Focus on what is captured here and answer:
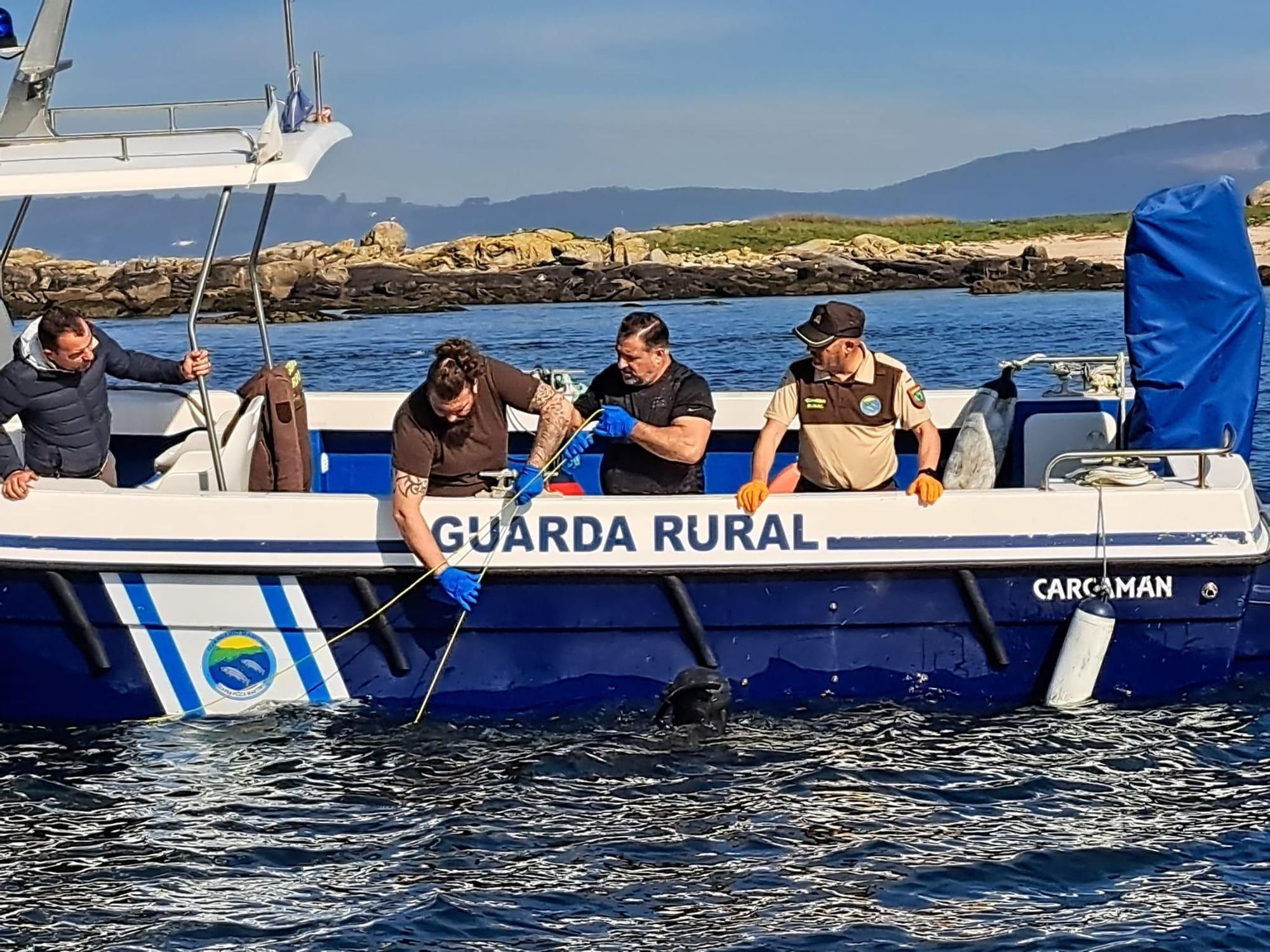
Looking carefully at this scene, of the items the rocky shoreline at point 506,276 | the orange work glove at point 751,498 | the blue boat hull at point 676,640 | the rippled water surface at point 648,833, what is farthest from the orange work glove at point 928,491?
the rocky shoreline at point 506,276

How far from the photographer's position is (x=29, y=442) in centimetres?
735

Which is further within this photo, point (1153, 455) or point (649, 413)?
point (649, 413)

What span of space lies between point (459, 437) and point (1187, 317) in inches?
125

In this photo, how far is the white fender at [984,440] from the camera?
7.87m

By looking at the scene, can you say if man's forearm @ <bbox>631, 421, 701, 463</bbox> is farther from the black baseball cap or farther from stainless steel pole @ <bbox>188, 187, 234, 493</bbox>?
stainless steel pole @ <bbox>188, 187, 234, 493</bbox>

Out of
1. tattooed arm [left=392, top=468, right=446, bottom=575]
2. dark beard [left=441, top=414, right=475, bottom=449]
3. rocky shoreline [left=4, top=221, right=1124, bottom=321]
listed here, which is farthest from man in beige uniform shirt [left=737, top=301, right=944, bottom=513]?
rocky shoreline [left=4, top=221, right=1124, bottom=321]

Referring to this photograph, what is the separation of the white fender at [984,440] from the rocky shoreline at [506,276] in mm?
34222

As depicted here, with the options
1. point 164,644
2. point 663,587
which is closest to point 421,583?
point 663,587

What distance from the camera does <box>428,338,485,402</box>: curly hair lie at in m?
6.54

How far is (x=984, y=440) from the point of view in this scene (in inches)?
313

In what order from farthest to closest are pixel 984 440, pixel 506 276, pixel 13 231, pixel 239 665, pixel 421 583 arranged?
pixel 506 276, pixel 13 231, pixel 984 440, pixel 239 665, pixel 421 583

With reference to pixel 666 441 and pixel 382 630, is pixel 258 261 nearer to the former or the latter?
pixel 382 630

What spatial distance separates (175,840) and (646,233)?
64871 millimetres

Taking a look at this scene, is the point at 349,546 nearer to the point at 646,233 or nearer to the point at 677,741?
the point at 677,741
